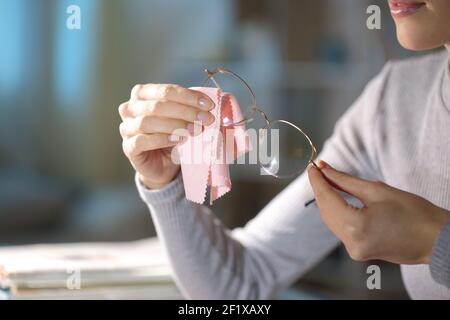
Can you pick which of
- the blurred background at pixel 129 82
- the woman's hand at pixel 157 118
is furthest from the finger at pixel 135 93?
the blurred background at pixel 129 82

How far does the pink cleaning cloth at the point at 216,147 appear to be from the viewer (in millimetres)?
619

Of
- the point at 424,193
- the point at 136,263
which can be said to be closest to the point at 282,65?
the point at 136,263

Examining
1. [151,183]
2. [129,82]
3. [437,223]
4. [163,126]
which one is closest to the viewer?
[437,223]

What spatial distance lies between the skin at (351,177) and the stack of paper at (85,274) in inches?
6.6

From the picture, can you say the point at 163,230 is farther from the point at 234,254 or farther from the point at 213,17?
the point at 213,17

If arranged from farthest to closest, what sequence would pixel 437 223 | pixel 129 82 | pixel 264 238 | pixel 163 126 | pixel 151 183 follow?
1. pixel 129 82
2. pixel 264 238
3. pixel 151 183
4. pixel 163 126
5. pixel 437 223

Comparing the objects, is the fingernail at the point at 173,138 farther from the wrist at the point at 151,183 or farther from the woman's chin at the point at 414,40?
the woman's chin at the point at 414,40

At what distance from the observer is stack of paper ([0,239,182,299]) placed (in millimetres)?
771

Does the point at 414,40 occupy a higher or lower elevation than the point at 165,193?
higher

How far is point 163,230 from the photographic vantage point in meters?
0.76

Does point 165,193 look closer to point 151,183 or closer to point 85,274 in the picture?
point 151,183

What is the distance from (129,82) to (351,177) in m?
0.74

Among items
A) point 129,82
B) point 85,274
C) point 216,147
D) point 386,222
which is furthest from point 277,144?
point 129,82

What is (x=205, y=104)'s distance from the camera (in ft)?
1.98
